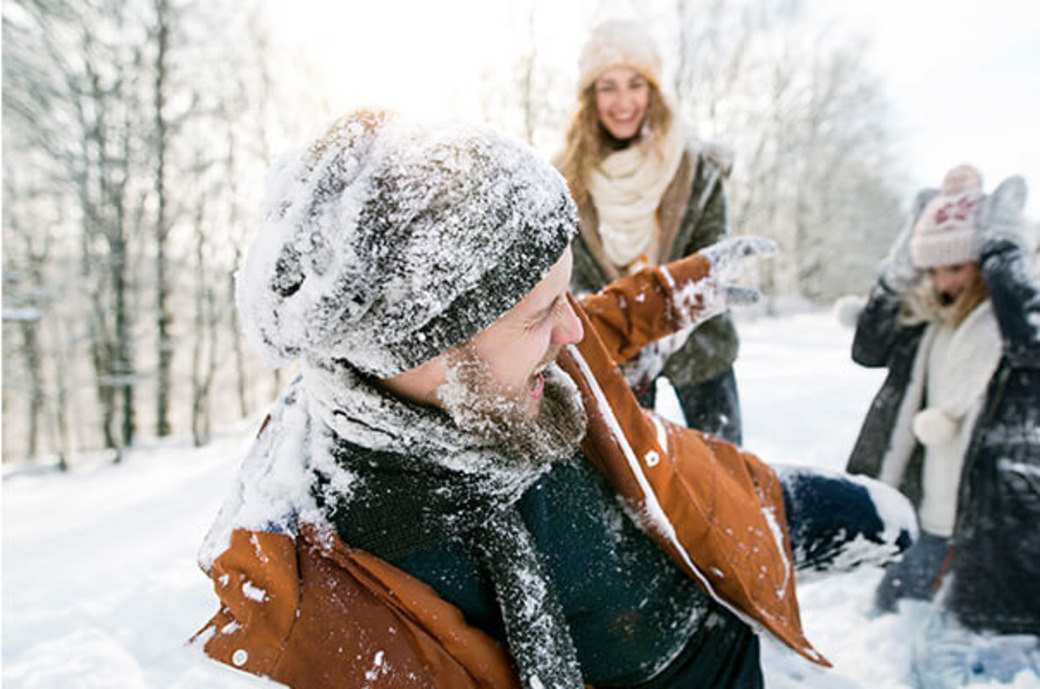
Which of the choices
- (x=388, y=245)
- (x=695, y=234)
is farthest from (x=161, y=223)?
(x=388, y=245)

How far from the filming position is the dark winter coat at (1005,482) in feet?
6.39

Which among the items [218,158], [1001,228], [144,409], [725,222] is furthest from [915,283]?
[144,409]

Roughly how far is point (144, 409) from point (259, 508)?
45.7m

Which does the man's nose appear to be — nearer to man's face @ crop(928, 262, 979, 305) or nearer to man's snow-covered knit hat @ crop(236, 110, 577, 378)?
man's snow-covered knit hat @ crop(236, 110, 577, 378)

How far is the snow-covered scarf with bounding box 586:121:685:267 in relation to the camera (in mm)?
2086

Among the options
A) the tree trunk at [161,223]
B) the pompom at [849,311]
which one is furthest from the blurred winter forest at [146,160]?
the pompom at [849,311]

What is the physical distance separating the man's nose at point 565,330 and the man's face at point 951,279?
81.9 inches

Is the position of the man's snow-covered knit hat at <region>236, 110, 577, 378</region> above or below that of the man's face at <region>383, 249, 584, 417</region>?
above

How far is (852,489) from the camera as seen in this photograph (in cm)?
127

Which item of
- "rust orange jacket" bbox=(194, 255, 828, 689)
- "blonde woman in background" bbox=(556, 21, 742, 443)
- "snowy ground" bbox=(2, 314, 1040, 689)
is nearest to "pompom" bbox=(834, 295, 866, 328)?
"blonde woman in background" bbox=(556, 21, 742, 443)

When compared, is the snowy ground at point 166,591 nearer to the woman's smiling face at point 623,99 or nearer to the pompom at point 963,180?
the pompom at point 963,180

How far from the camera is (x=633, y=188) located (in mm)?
2109

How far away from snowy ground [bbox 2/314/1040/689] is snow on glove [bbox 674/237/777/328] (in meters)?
0.79

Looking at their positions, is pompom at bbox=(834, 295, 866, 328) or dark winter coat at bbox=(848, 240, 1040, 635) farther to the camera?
pompom at bbox=(834, 295, 866, 328)
